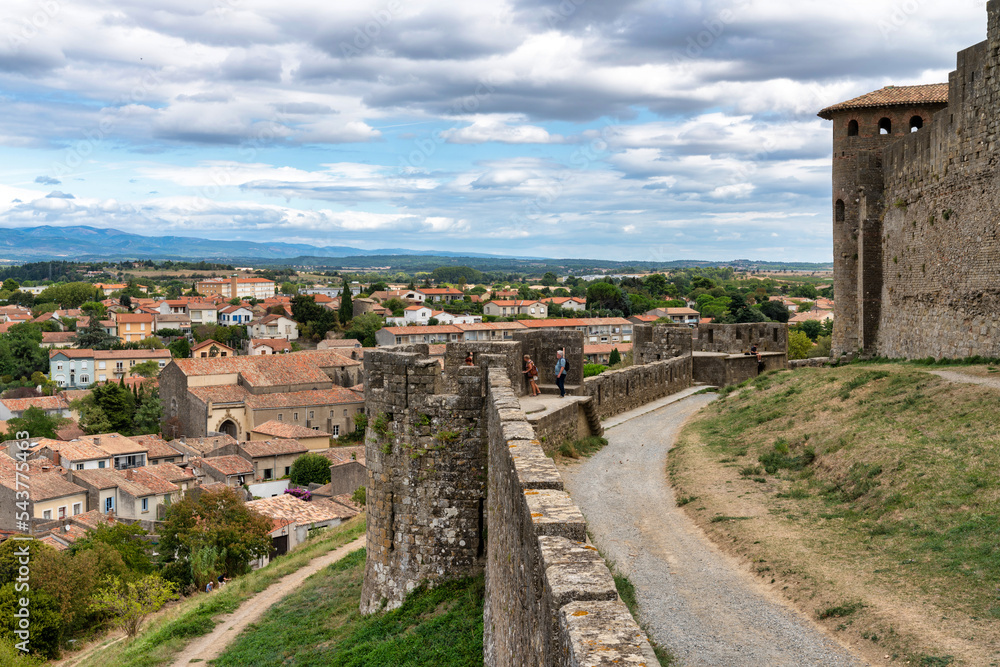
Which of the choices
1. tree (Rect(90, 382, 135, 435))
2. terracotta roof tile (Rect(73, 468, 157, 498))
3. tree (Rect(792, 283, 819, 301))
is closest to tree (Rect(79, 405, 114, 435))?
tree (Rect(90, 382, 135, 435))

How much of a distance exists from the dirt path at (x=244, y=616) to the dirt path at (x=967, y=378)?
14.7m

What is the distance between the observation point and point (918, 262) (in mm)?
22203


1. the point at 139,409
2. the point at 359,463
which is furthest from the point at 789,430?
the point at 139,409

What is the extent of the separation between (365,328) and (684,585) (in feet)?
384

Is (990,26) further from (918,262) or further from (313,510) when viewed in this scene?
(313,510)

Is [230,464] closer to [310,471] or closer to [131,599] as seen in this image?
[310,471]

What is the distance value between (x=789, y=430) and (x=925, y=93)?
18.6 metres

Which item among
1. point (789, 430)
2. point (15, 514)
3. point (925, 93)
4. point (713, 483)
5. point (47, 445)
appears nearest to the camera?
point (713, 483)

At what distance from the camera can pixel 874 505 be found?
32.5ft

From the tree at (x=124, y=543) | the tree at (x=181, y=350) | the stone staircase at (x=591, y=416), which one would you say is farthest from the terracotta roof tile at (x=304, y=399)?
the stone staircase at (x=591, y=416)

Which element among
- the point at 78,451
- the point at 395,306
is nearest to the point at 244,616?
the point at 78,451

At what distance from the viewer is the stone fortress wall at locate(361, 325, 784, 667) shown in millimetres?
→ 3673

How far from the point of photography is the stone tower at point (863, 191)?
85.5 ft

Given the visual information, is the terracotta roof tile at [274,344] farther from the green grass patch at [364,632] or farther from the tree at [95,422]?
the green grass patch at [364,632]
